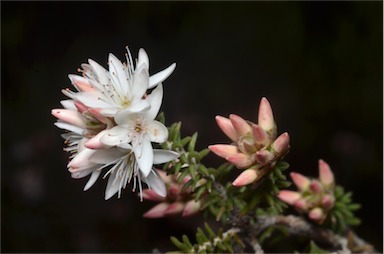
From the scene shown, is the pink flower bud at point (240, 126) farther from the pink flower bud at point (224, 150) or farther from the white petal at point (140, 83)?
the white petal at point (140, 83)

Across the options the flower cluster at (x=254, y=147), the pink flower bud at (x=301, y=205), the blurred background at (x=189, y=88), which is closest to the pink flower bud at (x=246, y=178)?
the flower cluster at (x=254, y=147)

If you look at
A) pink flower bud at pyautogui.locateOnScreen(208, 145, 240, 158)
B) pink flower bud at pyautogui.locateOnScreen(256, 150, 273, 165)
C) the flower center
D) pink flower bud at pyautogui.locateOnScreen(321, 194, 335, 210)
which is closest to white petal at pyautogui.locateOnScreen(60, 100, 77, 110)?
the flower center

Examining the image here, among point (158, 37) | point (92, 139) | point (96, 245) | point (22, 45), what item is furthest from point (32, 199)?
point (92, 139)

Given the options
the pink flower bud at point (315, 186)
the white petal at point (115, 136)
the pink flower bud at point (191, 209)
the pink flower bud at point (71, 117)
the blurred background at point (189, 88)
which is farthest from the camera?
the blurred background at point (189, 88)

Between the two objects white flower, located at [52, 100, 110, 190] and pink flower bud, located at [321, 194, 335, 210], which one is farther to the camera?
pink flower bud, located at [321, 194, 335, 210]

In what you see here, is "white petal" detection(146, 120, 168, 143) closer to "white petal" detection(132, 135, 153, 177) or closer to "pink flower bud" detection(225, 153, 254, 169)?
"white petal" detection(132, 135, 153, 177)

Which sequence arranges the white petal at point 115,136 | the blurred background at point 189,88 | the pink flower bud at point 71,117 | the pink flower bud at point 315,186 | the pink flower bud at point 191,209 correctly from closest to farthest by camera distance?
the white petal at point 115,136 → the pink flower bud at point 71,117 → the pink flower bud at point 191,209 → the pink flower bud at point 315,186 → the blurred background at point 189,88

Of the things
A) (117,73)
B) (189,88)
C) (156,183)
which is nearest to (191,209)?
(156,183)
